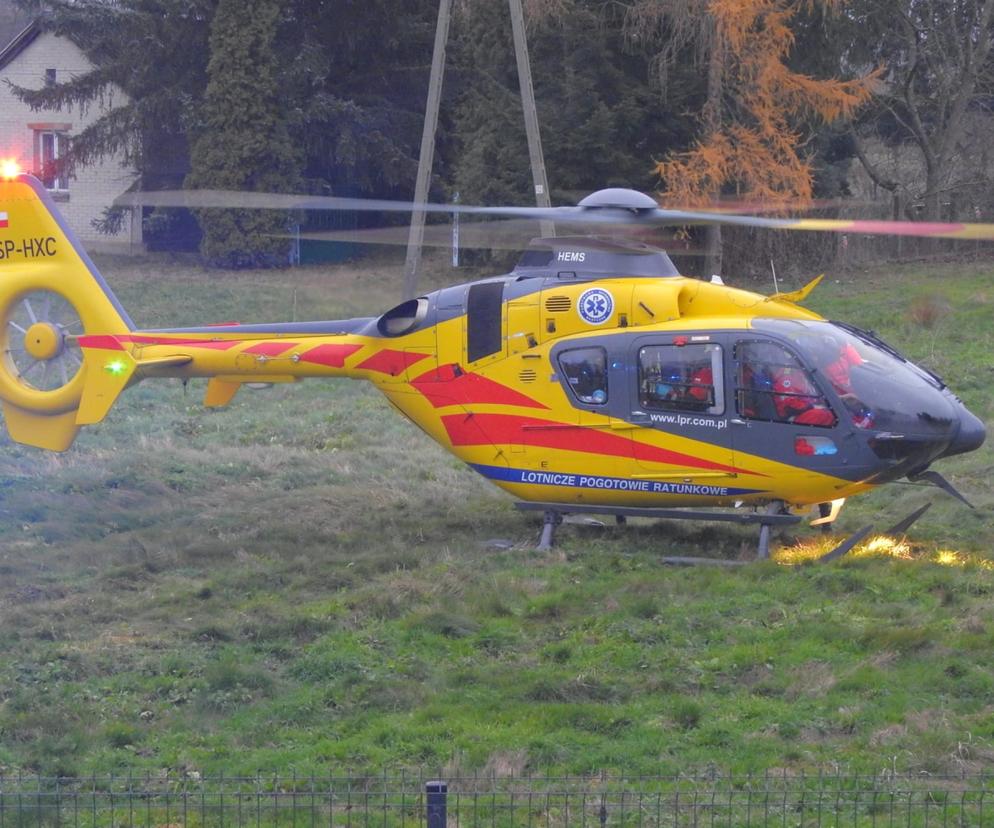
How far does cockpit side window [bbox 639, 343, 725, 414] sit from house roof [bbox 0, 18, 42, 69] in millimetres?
28010

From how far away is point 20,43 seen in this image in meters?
35.4

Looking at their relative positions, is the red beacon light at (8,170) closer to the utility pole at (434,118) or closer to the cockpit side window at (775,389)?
the utility pole at (434,118)

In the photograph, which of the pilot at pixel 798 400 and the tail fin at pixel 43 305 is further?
the tail fin at pixel 43 305

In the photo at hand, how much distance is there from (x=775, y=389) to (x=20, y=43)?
2973 cm

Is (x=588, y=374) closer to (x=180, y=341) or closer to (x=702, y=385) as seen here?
(x=702, y=385)

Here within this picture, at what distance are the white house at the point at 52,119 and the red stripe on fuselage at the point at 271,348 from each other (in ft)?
74.6

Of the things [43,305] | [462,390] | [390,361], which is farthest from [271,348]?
[43,305]

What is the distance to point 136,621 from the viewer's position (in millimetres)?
11047

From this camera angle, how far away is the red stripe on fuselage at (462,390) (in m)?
13.0

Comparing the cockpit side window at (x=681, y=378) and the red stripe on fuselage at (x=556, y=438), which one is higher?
the cockpit side window at (x=681, y=378)

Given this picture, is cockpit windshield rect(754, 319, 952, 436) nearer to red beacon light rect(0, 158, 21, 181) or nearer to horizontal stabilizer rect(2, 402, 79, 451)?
horizontal stabilizer rect(2, 402, 79, 451)

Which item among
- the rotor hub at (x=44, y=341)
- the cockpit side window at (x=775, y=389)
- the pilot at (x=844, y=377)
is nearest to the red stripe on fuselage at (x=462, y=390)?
the cockpit side window at (x=775, y=389)

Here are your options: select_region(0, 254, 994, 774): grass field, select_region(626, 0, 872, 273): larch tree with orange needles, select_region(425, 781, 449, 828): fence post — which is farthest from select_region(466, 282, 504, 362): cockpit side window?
select_region(626, 0, 872, 273): larch tree with orange needles

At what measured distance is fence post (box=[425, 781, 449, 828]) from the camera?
5672mm
